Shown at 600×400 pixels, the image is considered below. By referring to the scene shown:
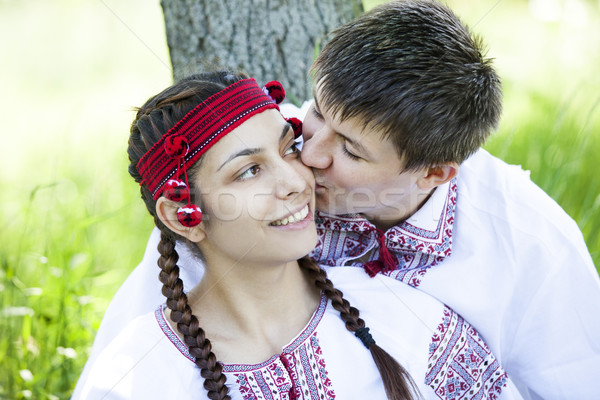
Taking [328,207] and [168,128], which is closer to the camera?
[168,128]

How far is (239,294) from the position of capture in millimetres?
2285

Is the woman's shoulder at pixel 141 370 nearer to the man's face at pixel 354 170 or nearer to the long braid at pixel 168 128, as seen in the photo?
the long braid at pixel 168 128

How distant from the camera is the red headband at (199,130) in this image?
2078 mm

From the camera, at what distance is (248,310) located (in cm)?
229

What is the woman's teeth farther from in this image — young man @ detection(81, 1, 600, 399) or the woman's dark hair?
the woman's dark hair

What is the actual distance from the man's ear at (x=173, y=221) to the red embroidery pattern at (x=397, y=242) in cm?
52

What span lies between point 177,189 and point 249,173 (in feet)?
0.81

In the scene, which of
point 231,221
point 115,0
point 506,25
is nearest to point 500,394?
point 231,221

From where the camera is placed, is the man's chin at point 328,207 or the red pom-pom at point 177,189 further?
the man's chin at point 328,207

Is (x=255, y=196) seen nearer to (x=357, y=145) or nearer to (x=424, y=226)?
(x=357, y=145)

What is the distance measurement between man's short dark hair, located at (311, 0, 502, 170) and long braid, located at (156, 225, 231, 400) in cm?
82

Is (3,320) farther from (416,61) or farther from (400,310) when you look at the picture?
(416,61)

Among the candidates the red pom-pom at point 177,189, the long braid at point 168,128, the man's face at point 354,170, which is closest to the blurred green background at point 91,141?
the long braid at point 168,128

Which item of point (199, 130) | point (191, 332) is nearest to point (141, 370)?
point (191, 332)
